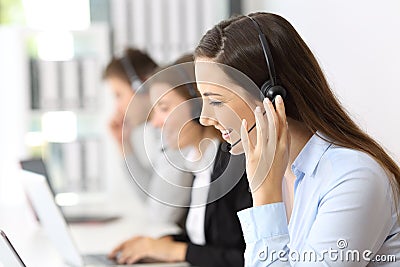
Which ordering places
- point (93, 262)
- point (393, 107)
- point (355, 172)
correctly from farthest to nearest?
1. point (93, 262)
2. point (393, 107)
3. point (355, 172)

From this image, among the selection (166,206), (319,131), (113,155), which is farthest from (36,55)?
(319,131)

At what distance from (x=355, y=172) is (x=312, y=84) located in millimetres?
178

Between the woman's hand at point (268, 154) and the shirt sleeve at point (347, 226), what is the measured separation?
9 cm

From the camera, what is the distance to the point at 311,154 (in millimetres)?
1496

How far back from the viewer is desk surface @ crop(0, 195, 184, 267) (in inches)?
96.7

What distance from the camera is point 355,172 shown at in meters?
1.37

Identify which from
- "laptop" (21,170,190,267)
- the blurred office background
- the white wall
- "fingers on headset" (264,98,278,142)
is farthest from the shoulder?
the blurred office background

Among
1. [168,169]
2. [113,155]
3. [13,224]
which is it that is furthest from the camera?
[113,155]

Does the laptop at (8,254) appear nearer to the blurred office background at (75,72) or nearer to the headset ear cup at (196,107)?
the headset ear cup at (196,107)

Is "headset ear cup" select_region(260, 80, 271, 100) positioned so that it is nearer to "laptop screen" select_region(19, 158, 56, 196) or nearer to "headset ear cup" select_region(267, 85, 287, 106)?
"headset ear cup" select_region(267, 85, 287, 106)

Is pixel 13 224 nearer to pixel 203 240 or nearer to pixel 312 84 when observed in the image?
pixel 203 240

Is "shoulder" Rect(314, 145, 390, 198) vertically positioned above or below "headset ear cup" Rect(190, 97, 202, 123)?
above

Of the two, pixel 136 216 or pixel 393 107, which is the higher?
pixel 393 107

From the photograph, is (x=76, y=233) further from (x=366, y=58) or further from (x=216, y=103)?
(x=216, y=103)
